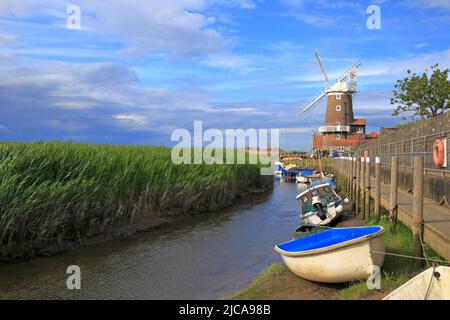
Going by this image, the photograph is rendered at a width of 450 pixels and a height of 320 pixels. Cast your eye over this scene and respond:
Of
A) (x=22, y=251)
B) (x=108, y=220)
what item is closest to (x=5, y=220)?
(x=22, y=251)

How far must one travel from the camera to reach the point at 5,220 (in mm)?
8656

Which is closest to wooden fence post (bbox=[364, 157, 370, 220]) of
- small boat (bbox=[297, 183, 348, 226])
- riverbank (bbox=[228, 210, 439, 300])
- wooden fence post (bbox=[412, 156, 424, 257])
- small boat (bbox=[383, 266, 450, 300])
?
small boat (bbox=[297, 183, 348, 226])

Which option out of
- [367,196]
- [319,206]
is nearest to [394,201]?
[367,196]

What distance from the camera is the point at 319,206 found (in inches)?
611

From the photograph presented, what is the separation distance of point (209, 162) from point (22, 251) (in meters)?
12.4

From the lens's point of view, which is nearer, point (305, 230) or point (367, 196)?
point (305, 230)

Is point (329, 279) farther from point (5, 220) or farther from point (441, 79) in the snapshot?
point (441, 79)

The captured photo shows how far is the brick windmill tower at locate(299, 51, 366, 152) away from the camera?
2596 inches

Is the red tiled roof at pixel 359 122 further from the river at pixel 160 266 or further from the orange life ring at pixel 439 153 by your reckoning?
the orange life ring at pixel 439 153

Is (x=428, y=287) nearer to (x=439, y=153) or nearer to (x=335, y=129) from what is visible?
(x=439, y=153)

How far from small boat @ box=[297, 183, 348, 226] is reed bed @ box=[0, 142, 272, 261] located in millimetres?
4127

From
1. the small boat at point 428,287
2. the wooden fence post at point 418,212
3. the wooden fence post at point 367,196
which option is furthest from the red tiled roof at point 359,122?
the small boat at point 428,287

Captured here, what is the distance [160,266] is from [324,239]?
3.82 m

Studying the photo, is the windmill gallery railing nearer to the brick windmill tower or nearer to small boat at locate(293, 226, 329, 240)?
the brick windmill tower
